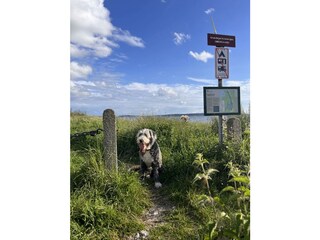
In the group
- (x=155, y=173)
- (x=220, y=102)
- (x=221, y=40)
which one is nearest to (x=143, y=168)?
(x=155, y=173)

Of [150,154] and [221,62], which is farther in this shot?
[150,154]

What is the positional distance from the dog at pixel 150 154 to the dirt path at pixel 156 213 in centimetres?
26

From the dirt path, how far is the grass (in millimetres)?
33

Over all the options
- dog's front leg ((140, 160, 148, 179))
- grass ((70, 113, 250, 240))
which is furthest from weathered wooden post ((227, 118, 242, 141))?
dog's front leg ((140, 160, 148, 179))

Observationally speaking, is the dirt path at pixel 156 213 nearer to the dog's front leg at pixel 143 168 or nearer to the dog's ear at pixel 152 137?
the dog's front leg at pixel 143 168

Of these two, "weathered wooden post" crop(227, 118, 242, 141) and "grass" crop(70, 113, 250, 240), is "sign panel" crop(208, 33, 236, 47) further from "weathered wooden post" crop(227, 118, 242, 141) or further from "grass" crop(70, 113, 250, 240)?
A: "weathered wooden post" crop(227, 118, 242, 141)

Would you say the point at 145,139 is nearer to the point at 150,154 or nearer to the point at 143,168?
the point at 150,154

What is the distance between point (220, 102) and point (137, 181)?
99 cm

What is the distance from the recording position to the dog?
2.30 m

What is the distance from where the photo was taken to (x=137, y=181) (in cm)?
211

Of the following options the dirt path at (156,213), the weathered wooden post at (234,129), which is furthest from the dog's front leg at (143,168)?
the weathered wooden post at (234,129)
